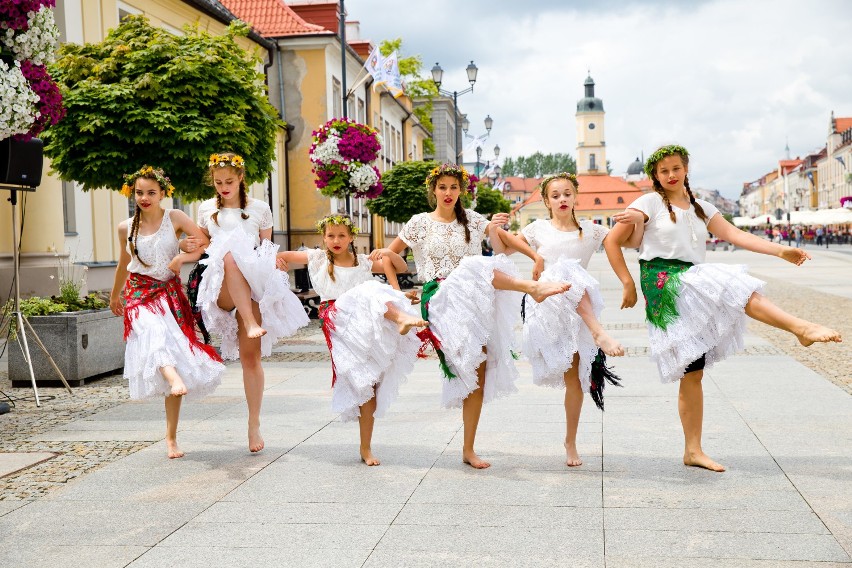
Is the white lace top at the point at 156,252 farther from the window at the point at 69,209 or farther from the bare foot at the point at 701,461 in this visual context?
the window at the point at 69,209

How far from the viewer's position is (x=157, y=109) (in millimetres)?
12047

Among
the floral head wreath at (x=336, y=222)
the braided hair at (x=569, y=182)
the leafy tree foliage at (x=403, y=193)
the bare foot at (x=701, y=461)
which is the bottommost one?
the bare foot at (x=701, y=461)

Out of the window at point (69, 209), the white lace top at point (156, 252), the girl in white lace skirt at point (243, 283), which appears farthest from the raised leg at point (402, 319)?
the window at point (69, 209)

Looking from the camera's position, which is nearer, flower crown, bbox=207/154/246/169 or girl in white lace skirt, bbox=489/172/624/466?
girl in white lace skirt, bbox=489/172/624/466

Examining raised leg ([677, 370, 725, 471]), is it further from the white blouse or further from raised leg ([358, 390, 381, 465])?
raised leg ([358, 390, 381, 465])

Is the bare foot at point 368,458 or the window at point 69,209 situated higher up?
the window at point 69,209

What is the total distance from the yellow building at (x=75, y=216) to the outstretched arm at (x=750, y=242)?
1002 centimetres

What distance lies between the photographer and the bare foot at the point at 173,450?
20.1 ft

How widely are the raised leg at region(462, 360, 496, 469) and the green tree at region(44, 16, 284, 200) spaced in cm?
721

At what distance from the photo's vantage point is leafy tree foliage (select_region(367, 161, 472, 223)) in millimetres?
29406

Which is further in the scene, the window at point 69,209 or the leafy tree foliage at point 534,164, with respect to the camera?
the leafy tree foliage at point 534,164

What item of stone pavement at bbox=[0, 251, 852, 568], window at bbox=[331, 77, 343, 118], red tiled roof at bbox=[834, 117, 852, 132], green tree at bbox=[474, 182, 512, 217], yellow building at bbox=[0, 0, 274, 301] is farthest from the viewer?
red tiled roof at bbox=[834, 117, 852, 132]

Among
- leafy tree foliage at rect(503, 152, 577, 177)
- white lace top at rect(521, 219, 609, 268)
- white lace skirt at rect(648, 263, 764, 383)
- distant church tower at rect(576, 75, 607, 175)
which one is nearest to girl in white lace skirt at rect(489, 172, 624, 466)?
white lace top at rect(521, 219, 609, 268)

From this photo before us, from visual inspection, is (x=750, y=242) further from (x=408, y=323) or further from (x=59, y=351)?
(x=59, y=351)
